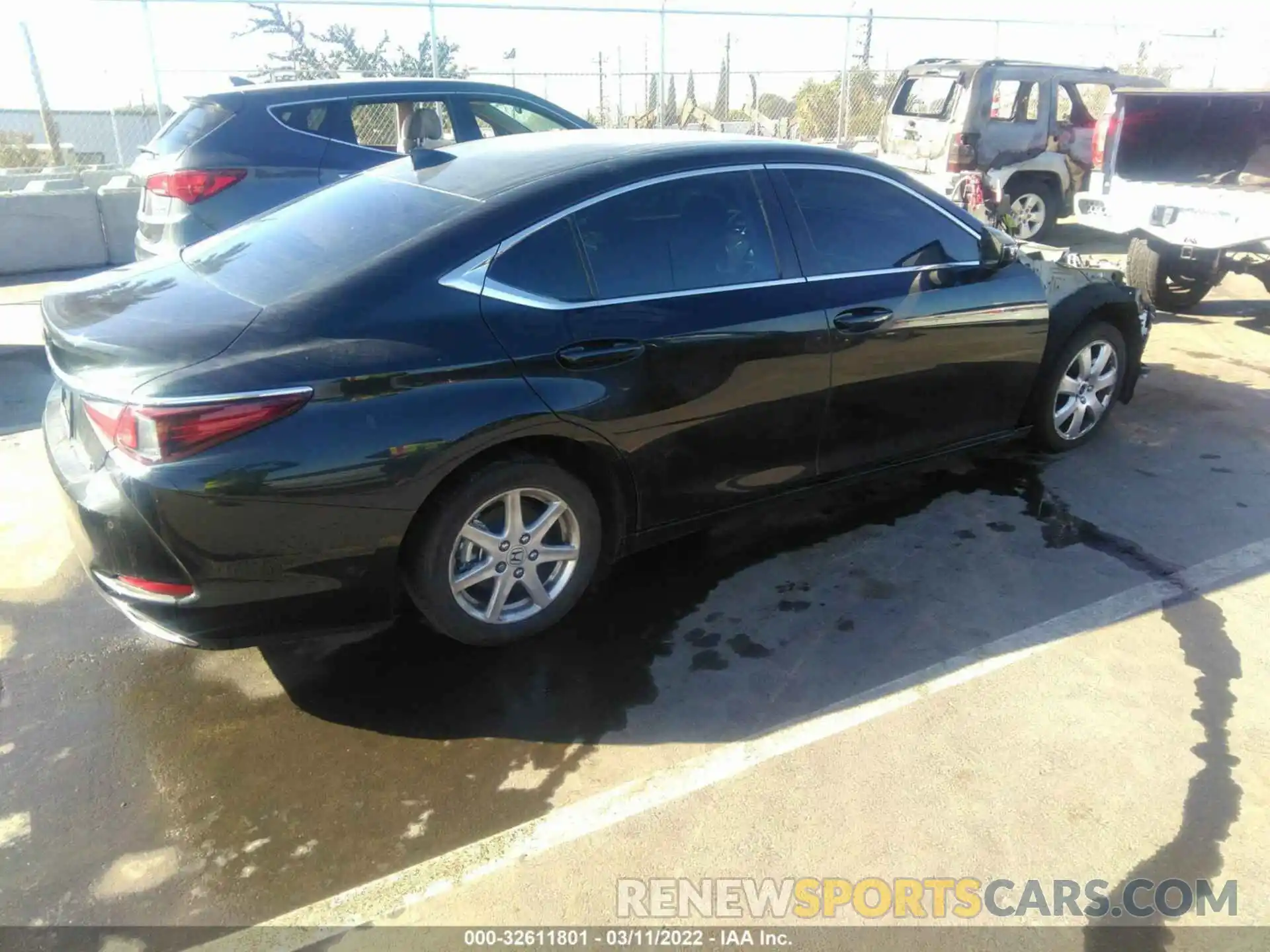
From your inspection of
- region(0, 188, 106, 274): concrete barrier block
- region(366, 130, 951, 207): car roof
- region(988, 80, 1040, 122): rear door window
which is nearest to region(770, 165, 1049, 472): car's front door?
region(366, 130, 951, 207): car roof

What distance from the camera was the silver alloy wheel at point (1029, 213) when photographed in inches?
420

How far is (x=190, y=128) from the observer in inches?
254

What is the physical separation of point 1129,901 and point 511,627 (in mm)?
1964

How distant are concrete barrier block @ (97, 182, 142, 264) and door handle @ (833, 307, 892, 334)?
886 cm

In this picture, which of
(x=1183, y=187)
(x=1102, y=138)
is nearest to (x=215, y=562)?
(x=1183, y=187)

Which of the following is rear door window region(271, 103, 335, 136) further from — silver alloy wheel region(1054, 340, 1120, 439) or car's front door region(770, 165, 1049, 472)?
silver alloy wheel region(1054, 340, 1120, 439)

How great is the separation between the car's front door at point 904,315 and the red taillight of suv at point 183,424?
2092 millimetres

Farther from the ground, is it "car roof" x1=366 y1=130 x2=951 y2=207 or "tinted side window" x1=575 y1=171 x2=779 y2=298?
"car roof" x1=366 y1=130 x2=951 y2=207

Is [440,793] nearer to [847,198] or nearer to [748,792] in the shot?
[748,792]

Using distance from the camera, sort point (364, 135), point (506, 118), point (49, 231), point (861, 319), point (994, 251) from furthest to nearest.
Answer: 1. point (49, 231)
2. point (506, 118)
3. point (364, 135)
4. point (994, 251)
5. point (861, 319)

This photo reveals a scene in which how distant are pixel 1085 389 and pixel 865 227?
1.81 m

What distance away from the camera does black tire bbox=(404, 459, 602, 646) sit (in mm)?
3012

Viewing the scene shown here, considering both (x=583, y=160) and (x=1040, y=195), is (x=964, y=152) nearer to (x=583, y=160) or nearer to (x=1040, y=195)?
(x=1040, y=195)

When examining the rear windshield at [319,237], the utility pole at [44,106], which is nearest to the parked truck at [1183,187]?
the rear windshield at [319,237]
